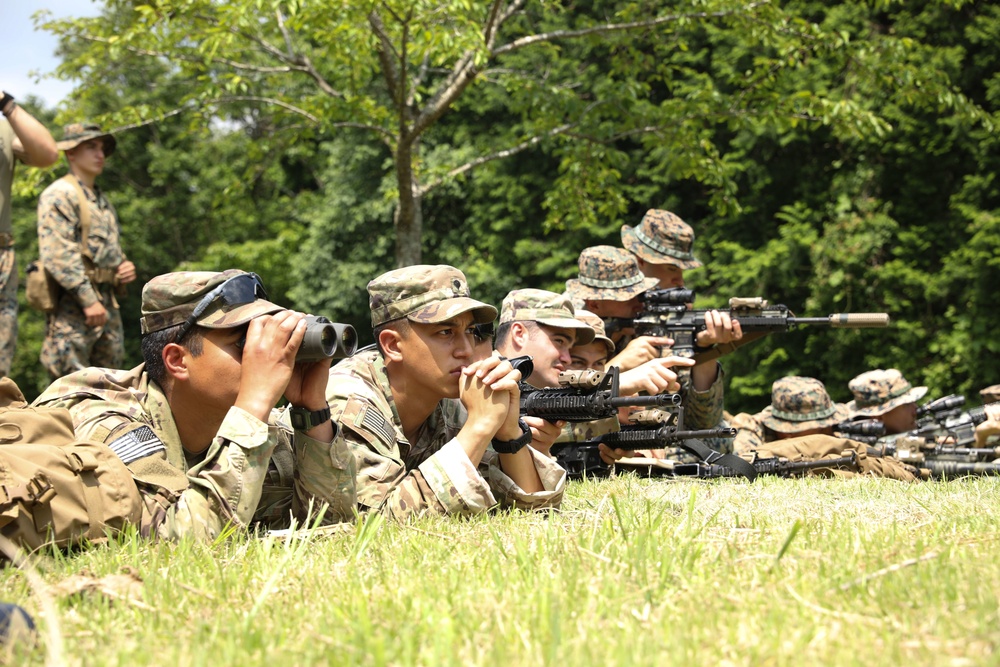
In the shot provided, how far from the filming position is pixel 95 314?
8094mm

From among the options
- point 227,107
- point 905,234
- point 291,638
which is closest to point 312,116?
point 227,107

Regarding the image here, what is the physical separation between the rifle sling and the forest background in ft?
12.6

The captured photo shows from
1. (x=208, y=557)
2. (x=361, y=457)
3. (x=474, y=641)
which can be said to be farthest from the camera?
(x=361, y=457)

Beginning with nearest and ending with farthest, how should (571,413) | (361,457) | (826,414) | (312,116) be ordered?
(361,457)
(571,413)
(826,414)
(312,116)

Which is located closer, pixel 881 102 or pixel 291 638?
pixel 291 638

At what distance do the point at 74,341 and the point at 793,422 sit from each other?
564 cm

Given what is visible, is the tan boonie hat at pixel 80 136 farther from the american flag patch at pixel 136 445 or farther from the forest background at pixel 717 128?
the american flag patch at pixel 136 445

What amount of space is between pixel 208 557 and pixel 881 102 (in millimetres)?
11133

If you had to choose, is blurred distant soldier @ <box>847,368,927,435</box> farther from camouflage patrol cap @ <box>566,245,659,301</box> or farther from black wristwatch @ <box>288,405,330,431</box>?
black wristwatch @ <box>288,405,330,431</box>

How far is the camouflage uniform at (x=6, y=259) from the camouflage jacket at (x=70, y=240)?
4.59 feet

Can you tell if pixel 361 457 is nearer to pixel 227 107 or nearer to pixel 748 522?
pixel 748 522

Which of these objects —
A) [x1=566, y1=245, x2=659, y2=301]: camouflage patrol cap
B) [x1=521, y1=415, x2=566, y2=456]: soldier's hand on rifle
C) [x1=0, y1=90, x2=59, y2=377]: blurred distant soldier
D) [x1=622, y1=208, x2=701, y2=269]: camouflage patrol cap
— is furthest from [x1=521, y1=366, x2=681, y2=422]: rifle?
[x1=0, y1=90, x2=59, y2=377]: blurred distant soldier

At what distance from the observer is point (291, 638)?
218cm

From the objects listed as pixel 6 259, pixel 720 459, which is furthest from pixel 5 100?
pixel 720 459
